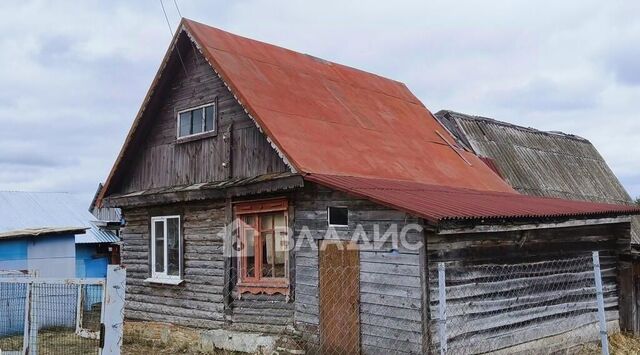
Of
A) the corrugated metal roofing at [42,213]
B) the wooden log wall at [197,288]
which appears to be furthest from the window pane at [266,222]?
the corrugated metal roofing at [42,213]

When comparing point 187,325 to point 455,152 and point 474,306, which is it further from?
point 455,152

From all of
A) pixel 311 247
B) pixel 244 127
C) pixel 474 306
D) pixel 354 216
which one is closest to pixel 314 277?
pixel 311 247

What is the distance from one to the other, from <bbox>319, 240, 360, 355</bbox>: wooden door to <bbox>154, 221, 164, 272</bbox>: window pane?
4.82 meters

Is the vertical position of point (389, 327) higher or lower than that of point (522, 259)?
lower

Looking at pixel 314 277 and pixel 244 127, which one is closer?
pixel 314 277

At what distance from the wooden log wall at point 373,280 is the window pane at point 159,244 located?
167 inches

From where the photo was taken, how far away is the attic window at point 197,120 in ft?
40.0

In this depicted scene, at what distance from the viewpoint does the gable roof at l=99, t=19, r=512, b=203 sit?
1052 centimetres

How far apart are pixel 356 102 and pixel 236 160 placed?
354cm

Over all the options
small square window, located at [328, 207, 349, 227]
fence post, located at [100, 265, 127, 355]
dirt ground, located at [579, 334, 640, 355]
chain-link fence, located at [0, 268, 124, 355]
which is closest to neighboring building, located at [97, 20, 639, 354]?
small square window, located at [328, 207, 349, 227]

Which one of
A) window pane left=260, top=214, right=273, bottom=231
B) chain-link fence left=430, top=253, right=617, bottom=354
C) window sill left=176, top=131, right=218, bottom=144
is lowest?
chain-link fence left=430, top=253, right=617, bottom=354

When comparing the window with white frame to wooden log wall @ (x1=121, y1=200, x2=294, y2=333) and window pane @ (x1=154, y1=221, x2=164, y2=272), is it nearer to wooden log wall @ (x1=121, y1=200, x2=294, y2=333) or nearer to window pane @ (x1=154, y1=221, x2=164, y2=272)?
window pane @ (x1=154, y1=221, x2=164, y2=272)

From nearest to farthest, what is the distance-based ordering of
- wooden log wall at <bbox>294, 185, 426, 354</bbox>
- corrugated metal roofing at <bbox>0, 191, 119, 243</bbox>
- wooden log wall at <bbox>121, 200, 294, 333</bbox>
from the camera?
wooden log wall at <bbox>294, 185, 426, 354</bbox>, wooden log wall at <bbox>121, 200, 294, 333</bbox>, corrugated metal roofing at <bbox>0, 191, 119, 243</bbox>

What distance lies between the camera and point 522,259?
387 inches
